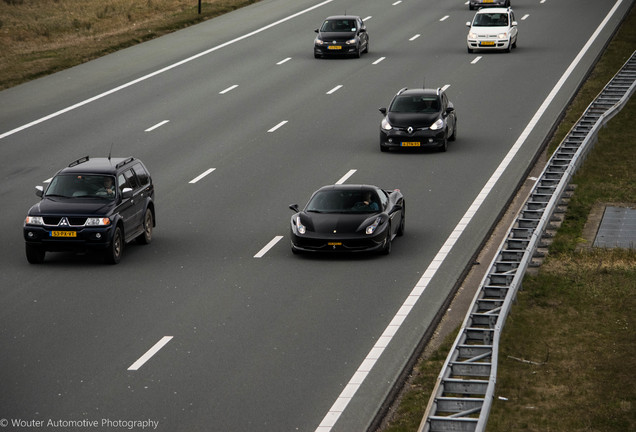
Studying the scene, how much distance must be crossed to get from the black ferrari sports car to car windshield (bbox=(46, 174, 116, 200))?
3587 mm

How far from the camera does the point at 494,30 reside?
49.1m

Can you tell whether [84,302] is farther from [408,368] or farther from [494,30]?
[494,30]

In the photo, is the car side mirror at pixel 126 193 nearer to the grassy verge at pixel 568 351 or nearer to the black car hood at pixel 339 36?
the grassy verge at pixel 568 351

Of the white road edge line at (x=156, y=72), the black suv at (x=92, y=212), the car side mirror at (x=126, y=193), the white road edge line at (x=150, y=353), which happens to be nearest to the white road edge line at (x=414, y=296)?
the white road edge line at (x=150, y=353)

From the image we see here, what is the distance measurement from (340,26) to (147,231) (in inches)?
1043

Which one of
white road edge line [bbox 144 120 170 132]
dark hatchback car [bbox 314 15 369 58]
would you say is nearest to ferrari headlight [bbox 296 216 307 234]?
white road edge line [bbox 144 120 170 132]

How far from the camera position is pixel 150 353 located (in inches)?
682

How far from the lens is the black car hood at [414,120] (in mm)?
33562

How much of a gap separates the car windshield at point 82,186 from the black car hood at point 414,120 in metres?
11.8

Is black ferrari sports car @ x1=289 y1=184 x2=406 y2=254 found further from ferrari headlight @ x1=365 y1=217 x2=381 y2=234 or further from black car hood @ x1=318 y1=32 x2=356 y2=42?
black car hood @ x1=318 y1=32 x2=356 y2=42

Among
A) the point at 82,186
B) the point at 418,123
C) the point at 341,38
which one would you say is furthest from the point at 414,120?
the point at 341,38

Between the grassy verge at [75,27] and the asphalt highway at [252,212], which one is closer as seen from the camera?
the asphalt highway at [252,212]

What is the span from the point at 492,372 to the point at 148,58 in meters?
36.4

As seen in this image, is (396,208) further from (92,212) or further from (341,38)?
(341,38)
